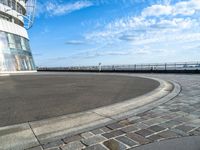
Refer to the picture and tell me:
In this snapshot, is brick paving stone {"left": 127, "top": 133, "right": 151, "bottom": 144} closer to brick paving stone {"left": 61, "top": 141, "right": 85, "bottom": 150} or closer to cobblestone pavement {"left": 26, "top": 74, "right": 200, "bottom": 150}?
cobblestone pavement {"left": 26, "top": 74, "right": 200, "bottom": 150}

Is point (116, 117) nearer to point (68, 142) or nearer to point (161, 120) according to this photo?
point (161, 120)

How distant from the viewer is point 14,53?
3697cm

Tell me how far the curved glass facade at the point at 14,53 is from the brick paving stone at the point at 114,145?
34.0 meters

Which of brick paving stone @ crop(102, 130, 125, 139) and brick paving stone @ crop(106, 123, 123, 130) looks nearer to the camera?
brick paving stone @ crop(102, 130, 125, 139)

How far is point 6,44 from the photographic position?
117 feet

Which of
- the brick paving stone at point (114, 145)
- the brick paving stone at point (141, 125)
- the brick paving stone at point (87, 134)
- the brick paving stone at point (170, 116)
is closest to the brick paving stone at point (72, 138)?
the brick paving stone at point (87, 134)

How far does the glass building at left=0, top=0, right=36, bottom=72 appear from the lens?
34.8 m

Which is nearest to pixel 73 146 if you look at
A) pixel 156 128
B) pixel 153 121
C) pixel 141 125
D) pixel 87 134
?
pixel 87 134

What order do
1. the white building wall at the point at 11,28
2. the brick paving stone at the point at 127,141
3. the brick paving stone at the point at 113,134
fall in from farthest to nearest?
the white building wall at the point at 11,28 < the brick paving stone at the point at 113,134 < the brick paving stone at the point at 127,141

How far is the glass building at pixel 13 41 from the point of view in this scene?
114 ft

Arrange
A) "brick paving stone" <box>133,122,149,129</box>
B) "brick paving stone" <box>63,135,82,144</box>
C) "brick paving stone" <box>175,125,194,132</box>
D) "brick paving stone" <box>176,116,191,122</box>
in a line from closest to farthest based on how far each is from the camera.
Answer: "brick paving stone" <box>63,135,82,144</box>, "brick paving stone" <box>175,125,194,132</box>, "brick paving stone" <box>133,122,149,129</box>, "brick paving stone" <box>176,116,191,122</box>

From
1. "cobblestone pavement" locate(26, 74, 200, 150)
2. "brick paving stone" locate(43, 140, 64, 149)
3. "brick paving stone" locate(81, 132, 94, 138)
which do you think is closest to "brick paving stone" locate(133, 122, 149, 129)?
"cobblestone pavement" locate(26, 74, 200, 150)

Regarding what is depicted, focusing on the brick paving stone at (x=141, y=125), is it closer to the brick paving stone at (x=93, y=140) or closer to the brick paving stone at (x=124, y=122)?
the brick paving stone at (x=124, y=122)

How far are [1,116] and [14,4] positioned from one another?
41.6 metres
